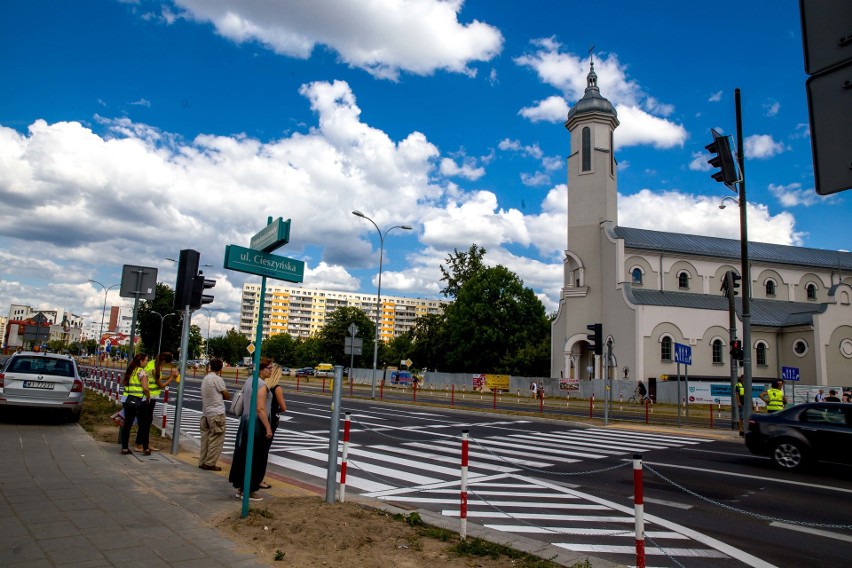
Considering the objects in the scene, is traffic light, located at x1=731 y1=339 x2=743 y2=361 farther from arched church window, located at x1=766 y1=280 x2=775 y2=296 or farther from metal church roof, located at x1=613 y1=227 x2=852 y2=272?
arched church window, located at x1=766 y1=280 x2=775 y2=296

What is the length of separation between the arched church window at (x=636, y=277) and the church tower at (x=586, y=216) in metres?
2.81

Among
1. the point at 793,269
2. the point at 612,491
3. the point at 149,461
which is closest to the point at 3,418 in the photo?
the point at 149,461

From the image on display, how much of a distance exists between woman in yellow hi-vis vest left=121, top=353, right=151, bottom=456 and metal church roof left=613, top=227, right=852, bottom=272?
46027 mm

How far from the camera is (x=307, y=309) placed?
18712 centimetres

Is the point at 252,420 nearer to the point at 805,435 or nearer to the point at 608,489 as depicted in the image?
the point at 608,489

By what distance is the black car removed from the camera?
10.9 m

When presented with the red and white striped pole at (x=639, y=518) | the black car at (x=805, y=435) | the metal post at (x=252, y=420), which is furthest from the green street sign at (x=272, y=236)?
the black car at (x=805, y=435)

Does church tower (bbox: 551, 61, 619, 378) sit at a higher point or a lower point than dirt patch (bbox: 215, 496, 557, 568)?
higher

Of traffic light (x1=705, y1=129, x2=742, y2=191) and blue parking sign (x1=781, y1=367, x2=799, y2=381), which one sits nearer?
traffic light (x1=705, y1=129, x2=742, y2=191)

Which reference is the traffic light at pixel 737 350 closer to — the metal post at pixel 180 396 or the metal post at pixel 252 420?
the metal post at pixel 180 396

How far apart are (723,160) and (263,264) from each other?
15495 millimetres

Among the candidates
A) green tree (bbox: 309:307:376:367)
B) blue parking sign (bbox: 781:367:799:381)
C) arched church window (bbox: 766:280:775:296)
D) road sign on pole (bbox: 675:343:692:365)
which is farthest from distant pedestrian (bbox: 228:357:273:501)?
green tree (bbox: 309:307:376:367)

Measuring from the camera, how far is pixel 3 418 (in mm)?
13797

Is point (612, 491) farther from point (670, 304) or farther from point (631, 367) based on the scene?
point (670, 304)
